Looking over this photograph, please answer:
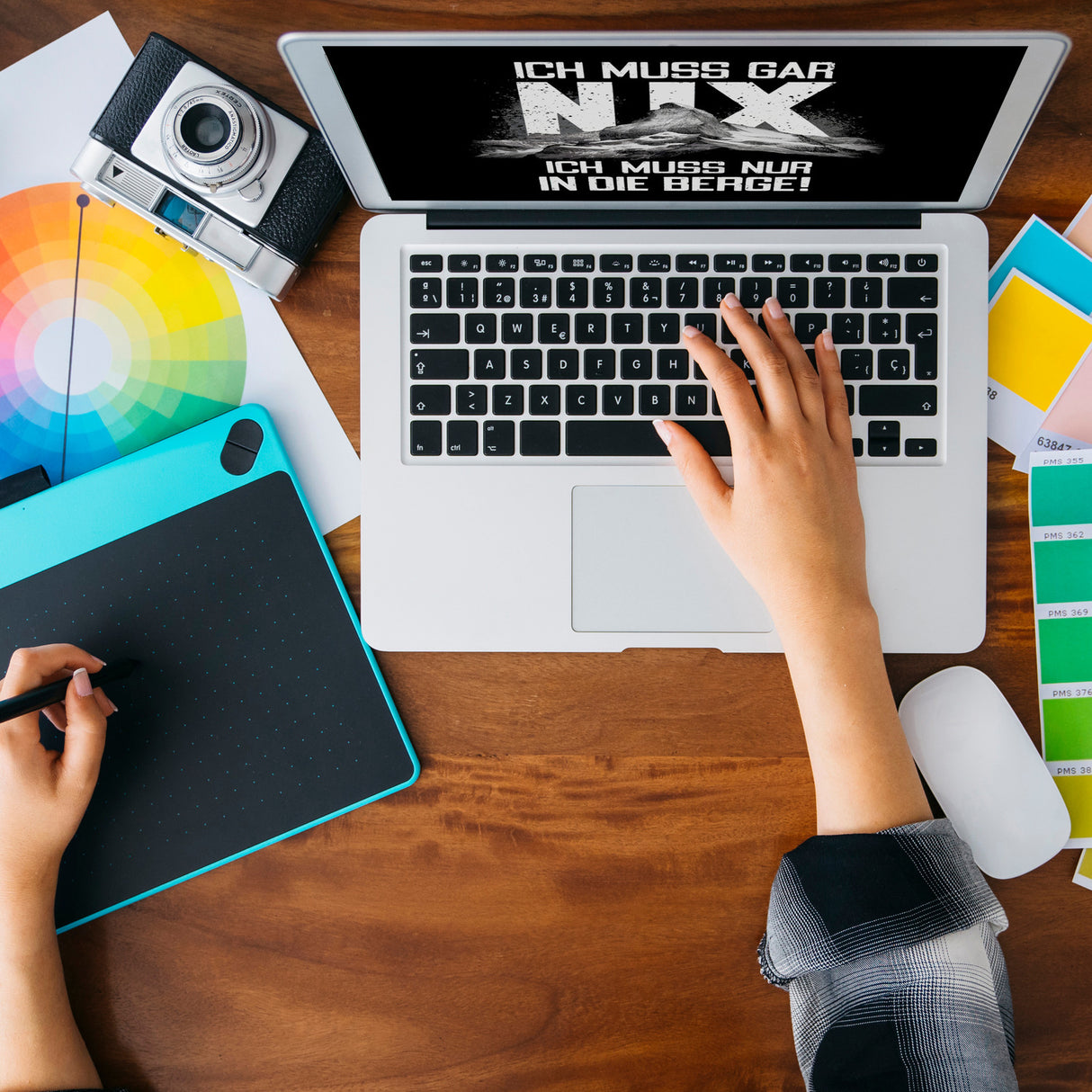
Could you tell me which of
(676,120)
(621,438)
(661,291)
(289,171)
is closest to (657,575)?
(621,438)

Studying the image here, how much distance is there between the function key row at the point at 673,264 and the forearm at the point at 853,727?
261 millimetres

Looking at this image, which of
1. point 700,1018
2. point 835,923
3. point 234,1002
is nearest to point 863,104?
point 835,923

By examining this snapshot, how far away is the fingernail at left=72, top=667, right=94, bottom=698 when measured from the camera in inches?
25.1

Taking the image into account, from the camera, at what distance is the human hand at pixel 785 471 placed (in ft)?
2.03

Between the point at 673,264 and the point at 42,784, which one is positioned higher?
the point at 673,264

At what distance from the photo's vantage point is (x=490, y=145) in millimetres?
568

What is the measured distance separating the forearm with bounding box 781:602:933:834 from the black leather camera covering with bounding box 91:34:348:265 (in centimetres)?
49

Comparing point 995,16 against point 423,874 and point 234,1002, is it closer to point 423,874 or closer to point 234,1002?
point 423,874

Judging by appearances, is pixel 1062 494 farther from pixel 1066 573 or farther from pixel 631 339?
pixel 631 339

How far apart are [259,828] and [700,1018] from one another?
392 mm

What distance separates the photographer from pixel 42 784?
0.65 meters

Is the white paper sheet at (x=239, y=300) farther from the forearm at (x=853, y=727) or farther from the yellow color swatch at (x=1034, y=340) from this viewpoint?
the yellow color swatch at (x=1034, y=340)

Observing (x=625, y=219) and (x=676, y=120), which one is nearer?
(x=676, y=120)

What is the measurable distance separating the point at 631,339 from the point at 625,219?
9 centimetres
